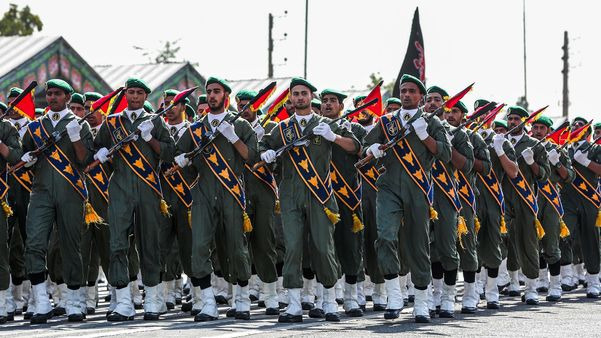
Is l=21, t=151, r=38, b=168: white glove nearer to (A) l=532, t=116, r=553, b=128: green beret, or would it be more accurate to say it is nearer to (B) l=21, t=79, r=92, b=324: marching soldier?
(B) l=21, t=79, r=92, b=324: marching soldier

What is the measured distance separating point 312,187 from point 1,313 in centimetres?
310

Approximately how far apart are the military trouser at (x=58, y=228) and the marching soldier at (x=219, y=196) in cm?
109

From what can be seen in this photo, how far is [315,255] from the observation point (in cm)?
1252

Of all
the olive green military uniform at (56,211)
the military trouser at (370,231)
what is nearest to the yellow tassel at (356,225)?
the military trouser at (370,231)

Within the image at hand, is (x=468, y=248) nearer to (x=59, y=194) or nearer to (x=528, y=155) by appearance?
(x=528, y=155)

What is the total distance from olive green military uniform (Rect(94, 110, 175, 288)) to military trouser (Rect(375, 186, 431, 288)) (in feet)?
6.91

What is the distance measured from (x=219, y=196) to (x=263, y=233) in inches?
54.5

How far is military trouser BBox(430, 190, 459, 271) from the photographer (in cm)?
1294

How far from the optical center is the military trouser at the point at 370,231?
14.4 meters

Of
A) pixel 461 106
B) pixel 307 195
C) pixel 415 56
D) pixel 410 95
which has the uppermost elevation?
pixel 415 56

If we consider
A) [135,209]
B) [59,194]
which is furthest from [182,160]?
[59,194]

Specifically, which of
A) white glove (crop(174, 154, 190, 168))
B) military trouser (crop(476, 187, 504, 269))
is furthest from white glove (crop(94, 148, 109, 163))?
military trouser (crop(476, 187, 504, 269))

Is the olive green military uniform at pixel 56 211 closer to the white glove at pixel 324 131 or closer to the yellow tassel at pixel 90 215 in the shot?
the yellow tassel at pixel 90 215

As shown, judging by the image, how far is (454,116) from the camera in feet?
46.0
